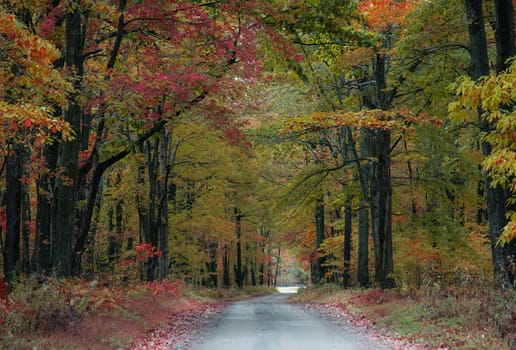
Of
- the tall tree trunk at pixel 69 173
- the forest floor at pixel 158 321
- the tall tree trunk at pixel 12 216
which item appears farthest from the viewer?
the tall tree trunk at pixel 12 216

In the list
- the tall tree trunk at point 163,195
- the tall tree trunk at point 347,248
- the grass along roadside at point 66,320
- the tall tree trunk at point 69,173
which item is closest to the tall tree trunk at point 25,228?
the tall tree trunk at point 163,195

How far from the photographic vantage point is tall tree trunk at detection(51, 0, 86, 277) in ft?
39.4

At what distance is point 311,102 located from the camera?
2441 centimetres

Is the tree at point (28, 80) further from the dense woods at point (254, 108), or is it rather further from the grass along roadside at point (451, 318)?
the grass along roadside at point (451, 318)

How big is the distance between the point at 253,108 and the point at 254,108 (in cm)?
5

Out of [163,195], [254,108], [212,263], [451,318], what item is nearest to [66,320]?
[451,318]

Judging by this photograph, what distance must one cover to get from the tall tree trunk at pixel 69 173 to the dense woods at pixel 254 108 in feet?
0.14

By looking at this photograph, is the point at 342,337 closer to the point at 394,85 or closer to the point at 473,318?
the point at 473,318

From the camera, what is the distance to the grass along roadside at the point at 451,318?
8.99 metres

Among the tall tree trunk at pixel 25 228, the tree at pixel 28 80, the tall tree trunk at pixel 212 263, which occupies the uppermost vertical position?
the tree at pixel 28 80

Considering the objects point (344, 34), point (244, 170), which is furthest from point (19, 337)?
point (244, 170)

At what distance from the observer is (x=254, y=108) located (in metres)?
21.6

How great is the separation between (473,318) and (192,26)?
35.5ft

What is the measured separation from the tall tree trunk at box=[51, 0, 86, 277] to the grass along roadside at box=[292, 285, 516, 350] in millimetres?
8032
